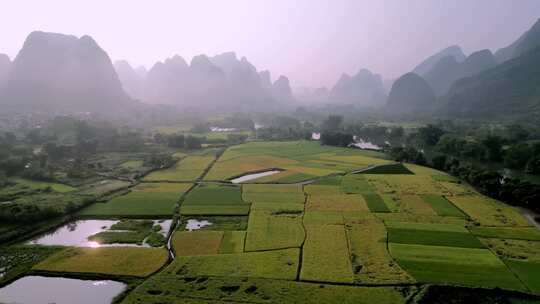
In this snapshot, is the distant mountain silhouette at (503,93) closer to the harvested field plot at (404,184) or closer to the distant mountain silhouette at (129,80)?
the harvested field plot at (404,184)

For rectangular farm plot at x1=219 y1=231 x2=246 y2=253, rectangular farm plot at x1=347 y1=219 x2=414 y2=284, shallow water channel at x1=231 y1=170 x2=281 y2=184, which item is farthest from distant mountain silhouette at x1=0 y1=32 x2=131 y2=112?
rectangular farm plot at x1=347 y1=219 x2=414 y2=284

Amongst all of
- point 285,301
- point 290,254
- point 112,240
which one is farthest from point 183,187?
point 285,301

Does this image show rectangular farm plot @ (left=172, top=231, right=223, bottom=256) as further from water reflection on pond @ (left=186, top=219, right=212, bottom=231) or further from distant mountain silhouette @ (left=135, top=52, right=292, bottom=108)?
distant mountain silhouette @ (left=135, top=52, right=292, bottom=108)

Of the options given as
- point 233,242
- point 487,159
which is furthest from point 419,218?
point 487,159

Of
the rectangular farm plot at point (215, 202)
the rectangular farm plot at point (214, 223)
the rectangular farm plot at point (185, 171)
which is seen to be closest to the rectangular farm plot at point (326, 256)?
the rectangular farm plot at point (214, 223)

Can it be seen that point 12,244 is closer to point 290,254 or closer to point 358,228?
point 290,254
